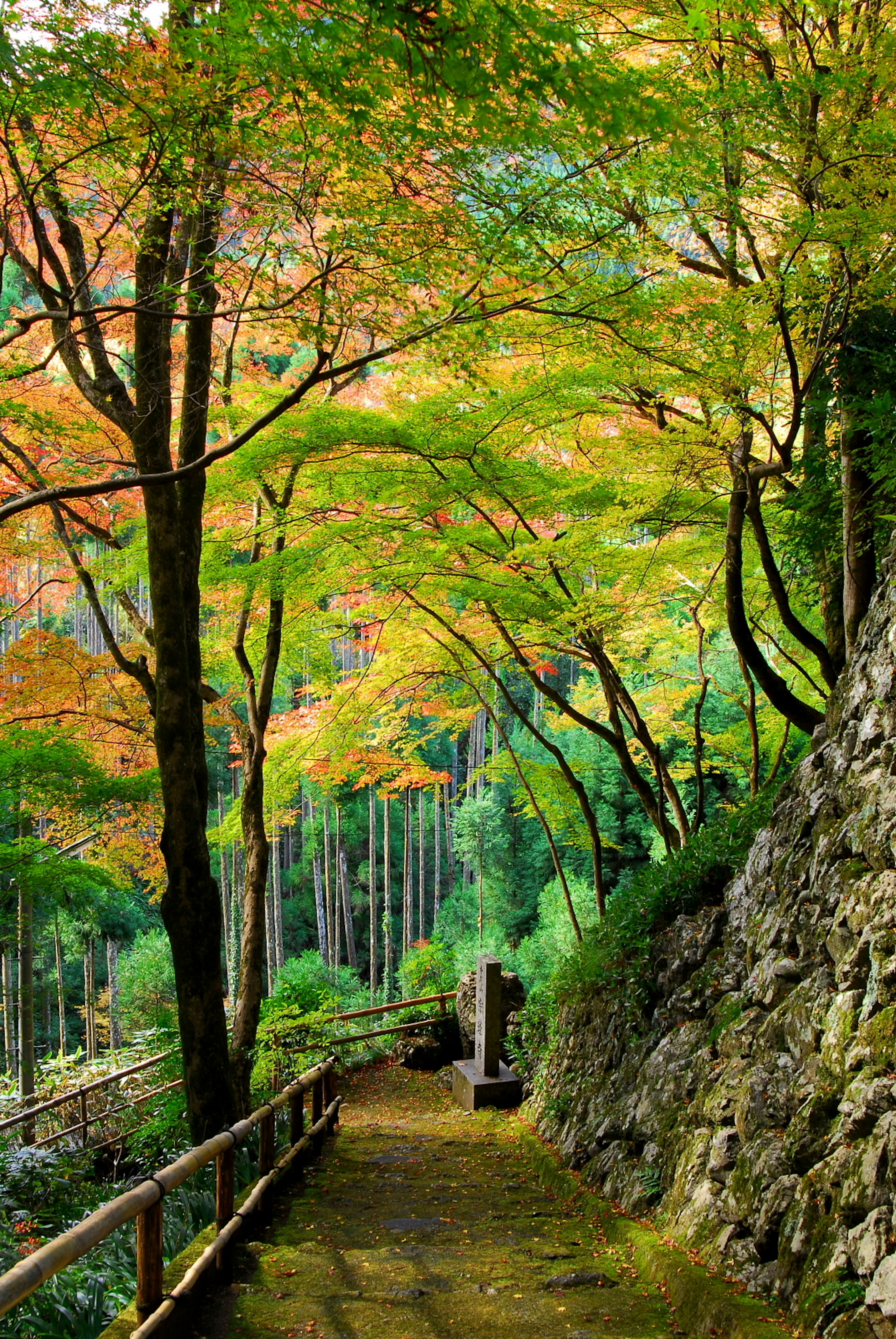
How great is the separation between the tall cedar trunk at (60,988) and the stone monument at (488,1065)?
12.9 metres

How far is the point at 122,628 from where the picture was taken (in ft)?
67.3

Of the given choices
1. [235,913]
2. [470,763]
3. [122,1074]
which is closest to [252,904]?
[122,1074]

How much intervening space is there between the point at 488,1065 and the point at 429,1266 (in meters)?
5.72

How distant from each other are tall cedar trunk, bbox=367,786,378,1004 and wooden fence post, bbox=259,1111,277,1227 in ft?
48.2

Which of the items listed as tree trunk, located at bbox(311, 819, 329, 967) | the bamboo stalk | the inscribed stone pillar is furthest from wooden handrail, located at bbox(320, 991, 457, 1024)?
tree trunk, located at bbox(311, 819, 329, 967)

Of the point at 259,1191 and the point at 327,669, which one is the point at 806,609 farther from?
the point at 259,1191

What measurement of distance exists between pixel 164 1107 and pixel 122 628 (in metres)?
15.1

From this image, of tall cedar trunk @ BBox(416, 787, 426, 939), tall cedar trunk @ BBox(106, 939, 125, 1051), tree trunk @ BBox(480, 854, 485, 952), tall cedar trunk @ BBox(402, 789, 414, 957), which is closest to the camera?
tree trunk @ BBox(480, 854, 485, 952)

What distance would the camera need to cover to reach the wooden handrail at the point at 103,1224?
74.8 inches

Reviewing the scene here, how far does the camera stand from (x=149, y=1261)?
267 cm

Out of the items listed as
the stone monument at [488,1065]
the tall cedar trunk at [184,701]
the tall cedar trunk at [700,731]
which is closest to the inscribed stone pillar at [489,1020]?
the stone monument at [488,1065]

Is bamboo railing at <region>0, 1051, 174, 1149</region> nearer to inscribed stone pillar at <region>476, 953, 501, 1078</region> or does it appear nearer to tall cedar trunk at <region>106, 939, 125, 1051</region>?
inscribed stone pillar at <region>476, 953, 501, 1078</region>

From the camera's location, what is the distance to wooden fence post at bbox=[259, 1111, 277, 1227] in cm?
435


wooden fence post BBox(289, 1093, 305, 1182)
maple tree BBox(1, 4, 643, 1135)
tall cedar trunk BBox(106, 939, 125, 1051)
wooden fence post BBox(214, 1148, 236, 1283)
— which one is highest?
maple tree BBox(1, 4, 643, 1135)
